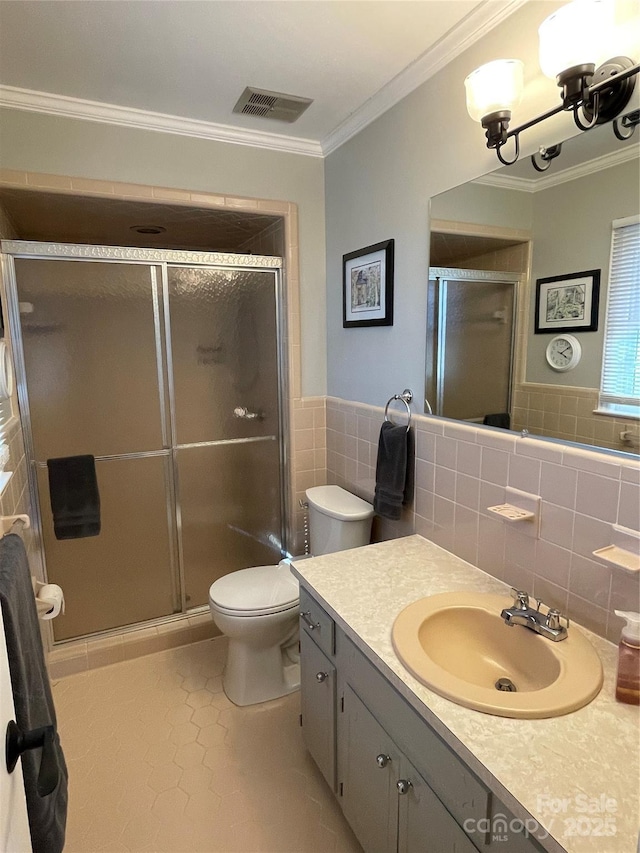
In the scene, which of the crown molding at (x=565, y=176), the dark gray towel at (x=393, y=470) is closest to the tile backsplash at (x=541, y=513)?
the dark gray towel at (x=393, y=470)

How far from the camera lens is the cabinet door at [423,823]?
0.97 meters

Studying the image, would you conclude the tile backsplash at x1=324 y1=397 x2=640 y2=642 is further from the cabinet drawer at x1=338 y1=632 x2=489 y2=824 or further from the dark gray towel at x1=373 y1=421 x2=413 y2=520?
the cabinet drawer at x1=338 y1=632 x2=489 y2=824

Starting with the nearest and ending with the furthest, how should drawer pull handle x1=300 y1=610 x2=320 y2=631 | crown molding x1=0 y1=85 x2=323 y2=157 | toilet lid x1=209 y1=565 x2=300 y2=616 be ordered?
drawer pull handle x1=300 y1=610 x2=320 y2=631, crown molding x1=0 y1=85 x2=323 y2=157, toilet lid x1=209 y1=565 x2=300 y2=616

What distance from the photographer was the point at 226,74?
1747mm

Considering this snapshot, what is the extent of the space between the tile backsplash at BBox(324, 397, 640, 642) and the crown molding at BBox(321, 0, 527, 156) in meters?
1.20

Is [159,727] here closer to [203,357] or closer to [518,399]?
[203,357]

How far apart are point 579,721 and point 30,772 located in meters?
1.09

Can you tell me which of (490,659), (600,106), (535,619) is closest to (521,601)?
(535,619)

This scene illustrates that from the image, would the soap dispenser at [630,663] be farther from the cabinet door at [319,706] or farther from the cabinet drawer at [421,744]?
the cabinet door at [319,706]

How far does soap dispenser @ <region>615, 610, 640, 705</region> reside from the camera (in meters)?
0.96

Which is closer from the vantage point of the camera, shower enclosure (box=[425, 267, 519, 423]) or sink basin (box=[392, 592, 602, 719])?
sink basin (box=[392, 592, 602, 719])

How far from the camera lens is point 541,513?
1.35m

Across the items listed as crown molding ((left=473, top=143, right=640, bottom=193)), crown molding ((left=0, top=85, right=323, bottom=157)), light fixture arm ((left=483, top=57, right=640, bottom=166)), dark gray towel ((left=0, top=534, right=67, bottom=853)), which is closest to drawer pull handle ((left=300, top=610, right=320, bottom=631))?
dark gray towel ((left=0, top=534, right=67, bottom=853))

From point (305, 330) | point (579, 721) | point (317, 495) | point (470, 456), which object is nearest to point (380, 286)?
point (305, 330)
